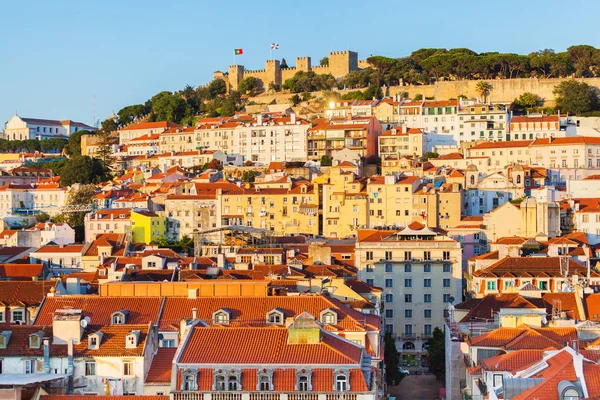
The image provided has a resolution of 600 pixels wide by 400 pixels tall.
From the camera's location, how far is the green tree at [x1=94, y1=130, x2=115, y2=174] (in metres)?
127

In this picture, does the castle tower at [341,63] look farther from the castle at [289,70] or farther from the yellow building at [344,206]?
the yellow building at [344,206]

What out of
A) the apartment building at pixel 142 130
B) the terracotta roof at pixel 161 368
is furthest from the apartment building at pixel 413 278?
the apartment building at pixel 142 130

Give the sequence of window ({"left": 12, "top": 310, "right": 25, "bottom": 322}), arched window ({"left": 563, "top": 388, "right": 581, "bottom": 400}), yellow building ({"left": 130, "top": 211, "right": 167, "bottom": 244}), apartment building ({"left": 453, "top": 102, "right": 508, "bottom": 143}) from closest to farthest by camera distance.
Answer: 1. arched window ({"left": 563, "top": 388, "right": 581, "bottom": 400})
2. window ({"left": 12, "top": 310, "right": 25, "bottom": 322})
3. yellow building ({"left": 130, "top": 211, "right": 167, "bottom": 244})
4. apartment building ({"left": 453, "top": 102, "right": 508, "bottom": 143})

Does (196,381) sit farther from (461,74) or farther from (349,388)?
(461,74)

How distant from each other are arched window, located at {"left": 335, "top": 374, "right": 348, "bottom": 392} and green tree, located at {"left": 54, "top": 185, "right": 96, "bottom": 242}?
67792 mm

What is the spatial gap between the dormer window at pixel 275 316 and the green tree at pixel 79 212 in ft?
196

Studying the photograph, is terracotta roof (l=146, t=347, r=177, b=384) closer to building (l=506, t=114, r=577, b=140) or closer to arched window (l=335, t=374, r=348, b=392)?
arched window (l=335, t=374, r=348, b=392)

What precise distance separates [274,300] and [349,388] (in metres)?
9.68

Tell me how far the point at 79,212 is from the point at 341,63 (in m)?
54.0

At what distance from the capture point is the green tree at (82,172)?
118688 millimetres

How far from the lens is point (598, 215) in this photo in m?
81.0

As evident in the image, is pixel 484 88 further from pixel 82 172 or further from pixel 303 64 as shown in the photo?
pixel 82 172

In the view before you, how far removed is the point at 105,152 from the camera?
130500mm

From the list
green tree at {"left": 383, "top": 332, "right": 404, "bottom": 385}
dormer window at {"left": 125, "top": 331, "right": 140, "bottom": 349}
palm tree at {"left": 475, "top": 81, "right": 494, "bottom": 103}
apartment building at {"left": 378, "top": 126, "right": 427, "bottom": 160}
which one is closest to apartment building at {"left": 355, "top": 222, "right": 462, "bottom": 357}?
green tree at {"left": 383, "top": 332, "right": 404, "bottom": 385}
